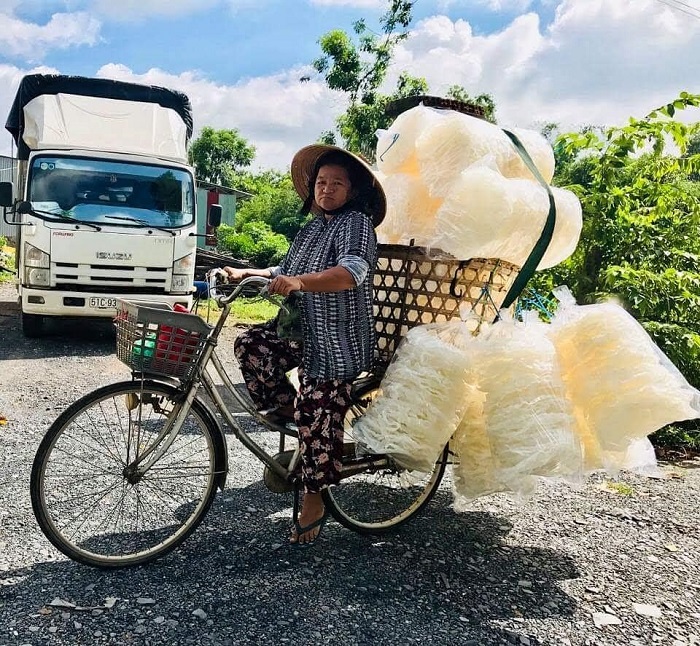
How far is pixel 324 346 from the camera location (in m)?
2.85

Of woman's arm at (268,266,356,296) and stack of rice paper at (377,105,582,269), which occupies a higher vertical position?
stack of rice paper at (377,105,582,269)

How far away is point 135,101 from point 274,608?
7.55 meters

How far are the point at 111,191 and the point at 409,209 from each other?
18.4 feet

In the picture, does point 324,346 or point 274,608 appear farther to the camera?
point 324,346

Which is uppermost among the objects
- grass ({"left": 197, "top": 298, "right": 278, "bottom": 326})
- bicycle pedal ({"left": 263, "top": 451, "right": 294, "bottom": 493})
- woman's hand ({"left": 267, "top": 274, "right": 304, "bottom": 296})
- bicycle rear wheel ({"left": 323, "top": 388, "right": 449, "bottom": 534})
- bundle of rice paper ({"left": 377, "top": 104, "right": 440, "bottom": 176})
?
bundle of rice paper ({"left": 377, "top": 104, "right": 440, "bottom": 176})

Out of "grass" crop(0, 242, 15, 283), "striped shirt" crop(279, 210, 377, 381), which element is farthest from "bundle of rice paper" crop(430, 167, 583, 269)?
"grass" crop(0, 242, 15, 283)

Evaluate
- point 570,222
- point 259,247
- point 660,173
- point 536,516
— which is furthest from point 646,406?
point 259,247

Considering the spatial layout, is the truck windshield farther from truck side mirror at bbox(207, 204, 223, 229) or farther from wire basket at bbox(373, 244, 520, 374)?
wire basket at bbox(373, 244, 520, 374)

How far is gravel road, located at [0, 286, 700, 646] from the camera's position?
2.44 metres

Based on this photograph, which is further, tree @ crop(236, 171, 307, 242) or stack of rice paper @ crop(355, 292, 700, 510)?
tree @ crop(236, 171, 307, 242)

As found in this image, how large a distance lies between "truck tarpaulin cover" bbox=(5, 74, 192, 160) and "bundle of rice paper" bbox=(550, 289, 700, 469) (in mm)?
6550

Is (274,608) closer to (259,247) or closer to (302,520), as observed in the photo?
(302,520)

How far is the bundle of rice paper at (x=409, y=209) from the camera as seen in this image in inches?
120

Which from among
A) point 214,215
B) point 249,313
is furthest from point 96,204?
point 249,313
